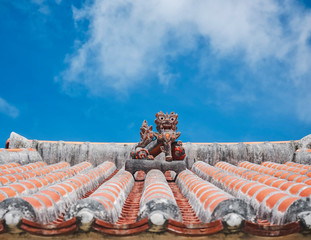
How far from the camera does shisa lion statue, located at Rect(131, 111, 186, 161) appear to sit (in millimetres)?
8164

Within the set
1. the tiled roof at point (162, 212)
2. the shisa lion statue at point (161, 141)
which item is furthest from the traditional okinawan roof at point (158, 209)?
the shisa lion statue at point (161, 141)

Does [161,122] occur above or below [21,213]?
above

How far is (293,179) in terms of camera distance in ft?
19.0

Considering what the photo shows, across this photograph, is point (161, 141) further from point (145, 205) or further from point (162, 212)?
point (162, 212)

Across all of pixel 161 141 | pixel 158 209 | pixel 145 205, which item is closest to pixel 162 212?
pixel 158 209

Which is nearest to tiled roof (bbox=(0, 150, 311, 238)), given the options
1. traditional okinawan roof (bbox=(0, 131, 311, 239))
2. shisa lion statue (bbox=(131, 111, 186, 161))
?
traditional okinawan roof (bbox=(0, 131, 311, 239))

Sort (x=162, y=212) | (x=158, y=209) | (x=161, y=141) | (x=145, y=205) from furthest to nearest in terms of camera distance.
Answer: (x=161, y=141) → (x=145, y=205) → (x=158, y=209) → (x=162, y=212)

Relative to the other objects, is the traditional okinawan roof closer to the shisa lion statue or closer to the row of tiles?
the row of tiles

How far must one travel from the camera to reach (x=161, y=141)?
27.2 feet

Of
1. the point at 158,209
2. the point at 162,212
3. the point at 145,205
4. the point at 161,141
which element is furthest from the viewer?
the point at 161,141

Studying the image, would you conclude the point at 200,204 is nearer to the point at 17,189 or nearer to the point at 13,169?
the point at 17,189

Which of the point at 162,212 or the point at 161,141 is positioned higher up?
the point at 161,141

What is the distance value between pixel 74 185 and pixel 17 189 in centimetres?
103

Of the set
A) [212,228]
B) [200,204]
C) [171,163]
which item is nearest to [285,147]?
[171,163]
